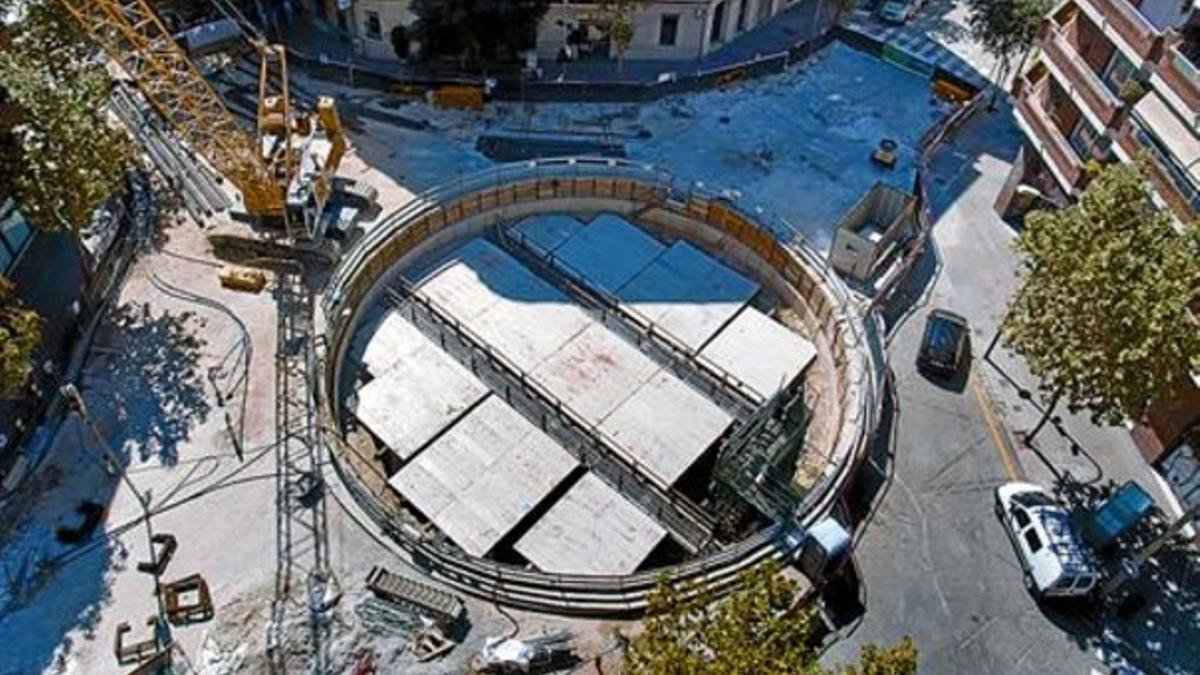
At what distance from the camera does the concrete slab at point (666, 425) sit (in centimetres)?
4497

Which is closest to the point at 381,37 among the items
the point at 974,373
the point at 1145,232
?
the point at 974,373

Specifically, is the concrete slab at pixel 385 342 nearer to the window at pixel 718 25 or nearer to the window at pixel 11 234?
the window at pixel 11 234

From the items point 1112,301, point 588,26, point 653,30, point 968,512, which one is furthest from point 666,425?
point 653,30

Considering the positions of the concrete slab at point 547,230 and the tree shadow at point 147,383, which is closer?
the tree shadow at point 147,383

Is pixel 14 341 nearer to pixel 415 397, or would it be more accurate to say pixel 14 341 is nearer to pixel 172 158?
pixel 415 397

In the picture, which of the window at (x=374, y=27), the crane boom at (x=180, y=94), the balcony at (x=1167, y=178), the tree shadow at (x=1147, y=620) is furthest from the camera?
the window at (x=374, y=27)

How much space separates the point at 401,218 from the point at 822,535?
94.6 feet

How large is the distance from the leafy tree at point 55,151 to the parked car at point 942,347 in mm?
40958

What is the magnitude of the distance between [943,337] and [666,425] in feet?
52.0

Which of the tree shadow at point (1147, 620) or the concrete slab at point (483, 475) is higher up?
the concrete slab at point (483, 475)

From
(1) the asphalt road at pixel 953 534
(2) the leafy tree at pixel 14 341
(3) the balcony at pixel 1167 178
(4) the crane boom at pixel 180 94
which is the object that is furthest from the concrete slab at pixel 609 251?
(2) the leafy tree at pixel 14 341

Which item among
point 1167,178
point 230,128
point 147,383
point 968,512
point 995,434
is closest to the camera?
point 147,383

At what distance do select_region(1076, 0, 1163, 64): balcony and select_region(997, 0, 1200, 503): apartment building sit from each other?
0.05 metres

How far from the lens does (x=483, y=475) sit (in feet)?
140
